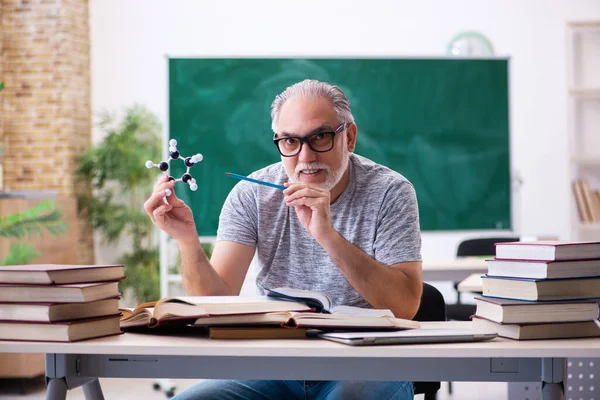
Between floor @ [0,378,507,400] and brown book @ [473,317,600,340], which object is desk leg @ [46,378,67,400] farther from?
floor @ [0,378,507,400]

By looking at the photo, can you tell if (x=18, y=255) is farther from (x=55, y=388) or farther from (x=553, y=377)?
(x=553, y=377)

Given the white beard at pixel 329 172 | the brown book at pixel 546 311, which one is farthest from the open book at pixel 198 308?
the white beard at pixel 329 172

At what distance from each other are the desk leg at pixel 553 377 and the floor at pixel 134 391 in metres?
3.08

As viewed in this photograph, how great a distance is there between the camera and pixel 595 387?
3029 mm

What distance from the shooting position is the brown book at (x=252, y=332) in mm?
1436

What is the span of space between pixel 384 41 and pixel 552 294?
16.0ft

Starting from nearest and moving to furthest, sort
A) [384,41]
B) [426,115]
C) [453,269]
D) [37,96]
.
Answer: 1. [453,269]
2. [426,115]
3. [37,96]
4. [384,41]

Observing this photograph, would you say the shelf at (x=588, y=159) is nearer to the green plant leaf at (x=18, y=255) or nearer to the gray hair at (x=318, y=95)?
the green plant leaf at (x=18, y=255)

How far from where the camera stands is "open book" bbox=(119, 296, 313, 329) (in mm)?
1436

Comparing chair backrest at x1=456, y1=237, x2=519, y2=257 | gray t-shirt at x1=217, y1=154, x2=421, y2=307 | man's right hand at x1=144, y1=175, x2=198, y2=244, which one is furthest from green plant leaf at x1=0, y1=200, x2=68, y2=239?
man's right hand at x1=144, y1=175, x2=198, y2=244

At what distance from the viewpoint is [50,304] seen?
1430 mm

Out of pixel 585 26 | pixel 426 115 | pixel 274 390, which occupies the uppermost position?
pixel 585 26

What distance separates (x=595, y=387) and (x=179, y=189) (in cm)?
274

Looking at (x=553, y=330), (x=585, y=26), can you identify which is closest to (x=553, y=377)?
(x=553, y=330)
